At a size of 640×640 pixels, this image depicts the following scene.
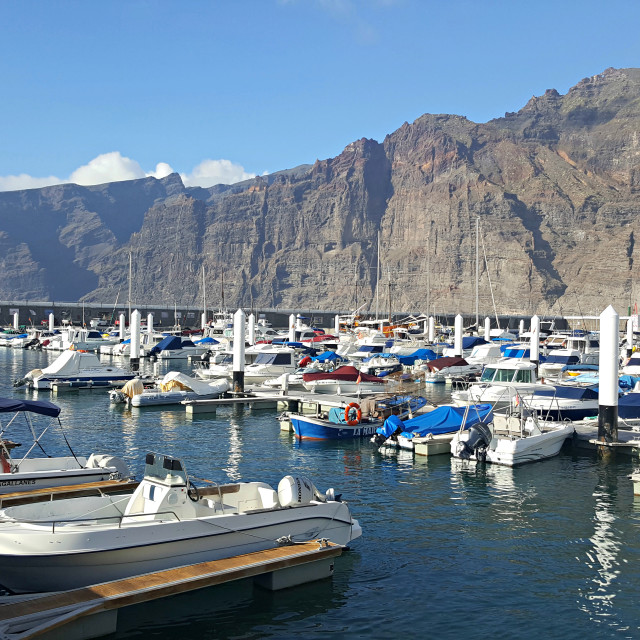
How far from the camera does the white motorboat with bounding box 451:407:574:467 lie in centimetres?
2648

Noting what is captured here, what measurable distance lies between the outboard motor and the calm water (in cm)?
61

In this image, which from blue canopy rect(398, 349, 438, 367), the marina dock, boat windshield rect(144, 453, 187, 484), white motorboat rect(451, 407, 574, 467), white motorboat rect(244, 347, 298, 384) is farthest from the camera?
blue canopy rect(398, 349, 438, 367)

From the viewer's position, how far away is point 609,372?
87.0 ft

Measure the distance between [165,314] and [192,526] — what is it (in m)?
151

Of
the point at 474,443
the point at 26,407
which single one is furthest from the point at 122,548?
the point at 474,443

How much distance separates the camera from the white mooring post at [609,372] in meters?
26.5

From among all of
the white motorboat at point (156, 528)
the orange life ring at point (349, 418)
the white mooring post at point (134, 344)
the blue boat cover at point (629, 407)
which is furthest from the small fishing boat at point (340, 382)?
the white motorboat at point (156, 528)

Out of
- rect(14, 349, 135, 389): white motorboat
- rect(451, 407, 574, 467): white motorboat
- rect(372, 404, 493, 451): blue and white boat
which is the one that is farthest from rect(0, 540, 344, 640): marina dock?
rect(14, 349, 135, 389): white motorboat

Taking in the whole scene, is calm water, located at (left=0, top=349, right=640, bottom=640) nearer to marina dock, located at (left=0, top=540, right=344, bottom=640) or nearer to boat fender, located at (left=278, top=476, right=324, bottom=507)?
marina dock, located at (left=0, top=540, right=344, bottom=640)

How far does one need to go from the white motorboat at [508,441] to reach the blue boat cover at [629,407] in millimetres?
3512

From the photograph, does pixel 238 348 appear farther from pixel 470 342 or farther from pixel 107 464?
pixel 470 342

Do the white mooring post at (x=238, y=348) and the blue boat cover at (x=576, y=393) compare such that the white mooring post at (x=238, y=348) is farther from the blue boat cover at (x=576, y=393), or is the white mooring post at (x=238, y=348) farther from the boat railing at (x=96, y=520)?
the boat railing at (x=96, y=520)

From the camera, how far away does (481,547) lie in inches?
694

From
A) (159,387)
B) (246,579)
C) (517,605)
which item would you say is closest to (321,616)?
(246,579)
